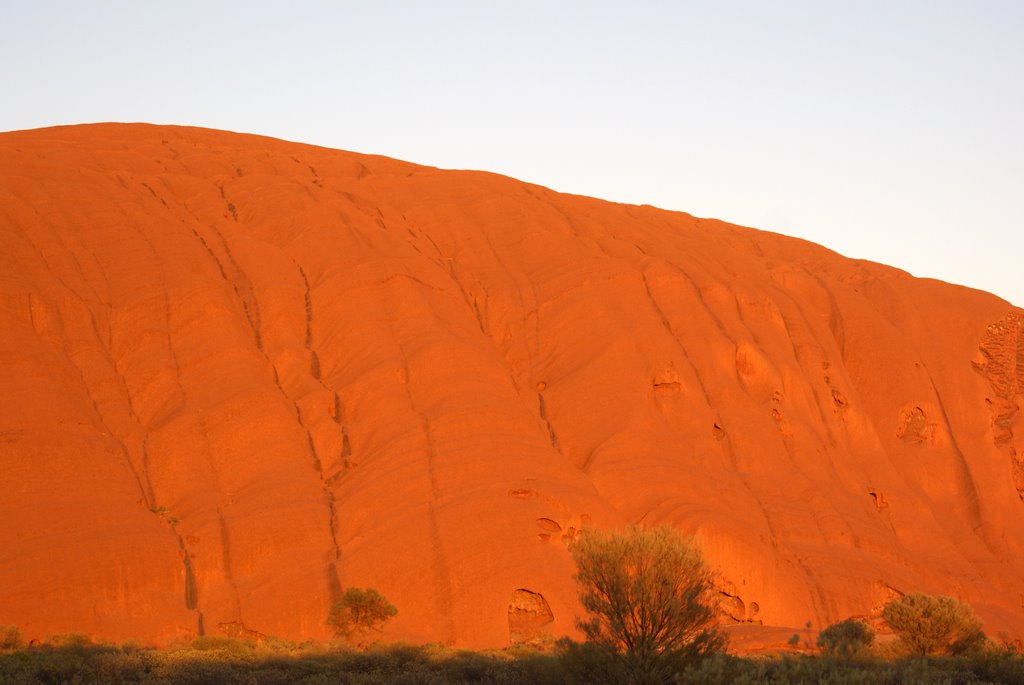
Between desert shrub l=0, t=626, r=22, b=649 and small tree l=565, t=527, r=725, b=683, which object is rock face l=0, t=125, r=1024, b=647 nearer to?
desert shrub l=0, t=626, r=22, b=649

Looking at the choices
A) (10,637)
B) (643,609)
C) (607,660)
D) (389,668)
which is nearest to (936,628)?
(643,609)

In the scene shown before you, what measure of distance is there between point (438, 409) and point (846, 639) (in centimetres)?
1634

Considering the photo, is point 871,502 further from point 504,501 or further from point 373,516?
point 373,516

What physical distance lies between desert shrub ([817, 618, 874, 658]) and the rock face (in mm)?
5294

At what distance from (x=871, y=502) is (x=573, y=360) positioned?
12979 mm

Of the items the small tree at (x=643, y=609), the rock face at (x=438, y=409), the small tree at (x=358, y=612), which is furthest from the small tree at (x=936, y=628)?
the small tree at (x=358, y=612)

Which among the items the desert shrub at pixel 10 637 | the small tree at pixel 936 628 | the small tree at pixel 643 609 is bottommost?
the small tree at pixel 936 628

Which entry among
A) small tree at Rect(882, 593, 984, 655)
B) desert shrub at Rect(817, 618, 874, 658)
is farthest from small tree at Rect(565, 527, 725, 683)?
small tree at Rect(882, 593, 984, 655)

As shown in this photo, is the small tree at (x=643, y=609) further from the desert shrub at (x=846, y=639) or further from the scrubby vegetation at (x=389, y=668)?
the desert shrub at (x=846, y=639)

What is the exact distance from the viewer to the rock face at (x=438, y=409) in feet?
111

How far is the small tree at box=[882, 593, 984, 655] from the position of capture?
29719mm

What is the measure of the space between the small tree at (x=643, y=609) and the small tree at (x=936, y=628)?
10.8 metres

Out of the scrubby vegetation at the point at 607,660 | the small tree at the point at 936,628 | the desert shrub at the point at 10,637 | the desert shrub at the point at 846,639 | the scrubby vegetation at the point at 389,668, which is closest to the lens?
the scrubby vegetation at the point at 607,660

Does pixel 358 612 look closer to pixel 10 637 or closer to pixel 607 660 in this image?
pixel 10 637
